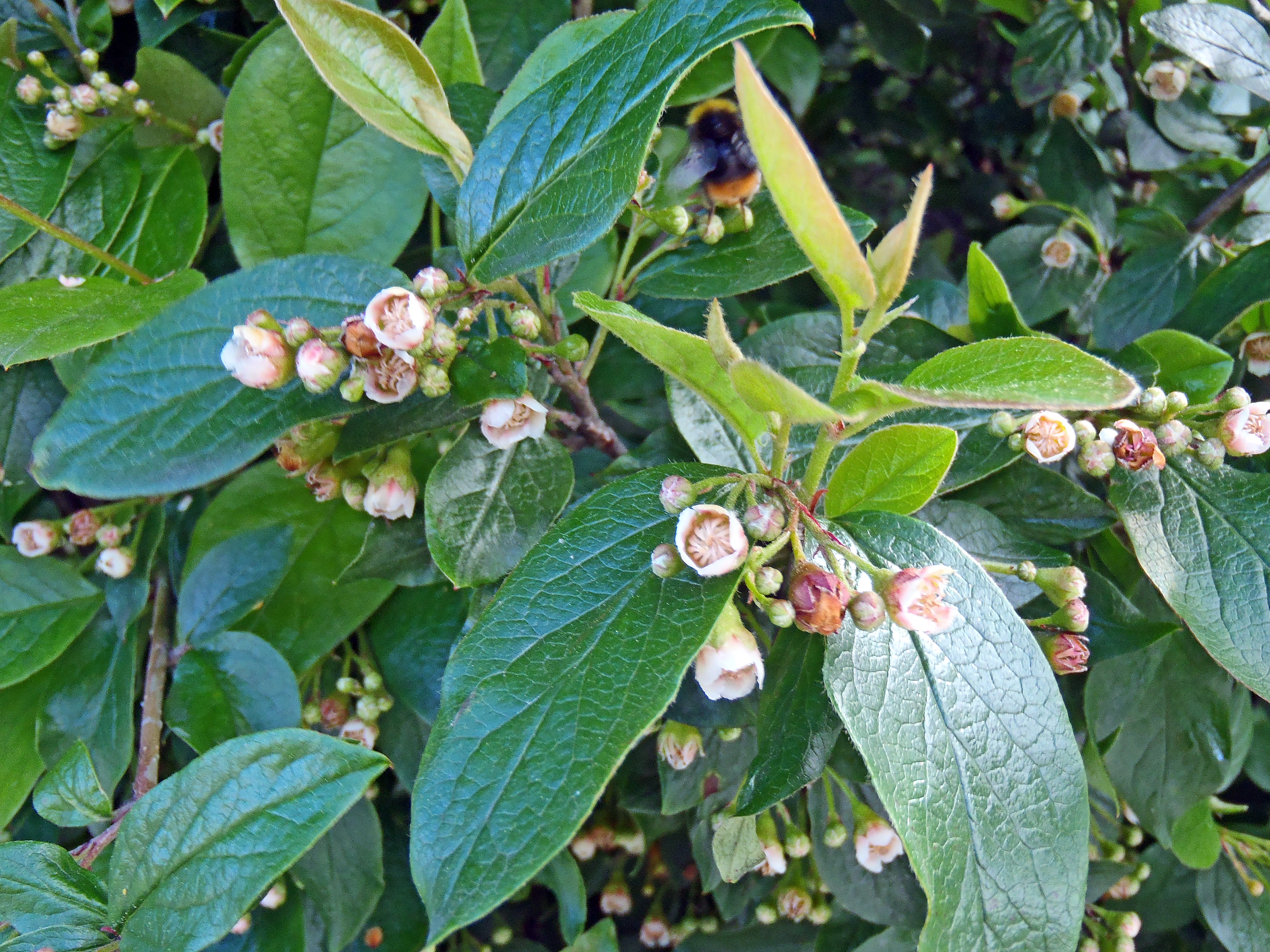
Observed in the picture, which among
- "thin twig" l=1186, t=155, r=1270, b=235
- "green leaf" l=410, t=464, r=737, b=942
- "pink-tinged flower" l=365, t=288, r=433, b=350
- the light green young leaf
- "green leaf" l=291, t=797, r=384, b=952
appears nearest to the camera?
the light green young leaf

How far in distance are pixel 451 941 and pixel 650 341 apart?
53.6 inches

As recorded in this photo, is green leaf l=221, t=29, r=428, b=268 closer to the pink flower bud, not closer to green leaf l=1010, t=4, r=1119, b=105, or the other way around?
the pink flower bud

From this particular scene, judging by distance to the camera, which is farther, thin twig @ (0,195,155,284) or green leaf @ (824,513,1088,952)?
thin twig @ (0,195,155,284)

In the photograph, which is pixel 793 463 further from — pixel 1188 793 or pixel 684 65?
pixel 1188 793

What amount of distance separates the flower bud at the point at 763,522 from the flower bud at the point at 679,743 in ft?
1.26

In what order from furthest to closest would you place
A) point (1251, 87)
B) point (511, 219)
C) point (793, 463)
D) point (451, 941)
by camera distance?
point (451, 941) → point (1251, 87) → point (793, 463) → point (511, 219)

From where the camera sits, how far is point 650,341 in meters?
0.66

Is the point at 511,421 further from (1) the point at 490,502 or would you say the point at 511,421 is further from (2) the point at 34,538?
(2) the point at 34,538

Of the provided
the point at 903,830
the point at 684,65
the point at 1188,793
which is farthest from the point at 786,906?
the point at 684,65

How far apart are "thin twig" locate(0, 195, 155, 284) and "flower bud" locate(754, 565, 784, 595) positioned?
2.71ft

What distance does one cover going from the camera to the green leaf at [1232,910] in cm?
126

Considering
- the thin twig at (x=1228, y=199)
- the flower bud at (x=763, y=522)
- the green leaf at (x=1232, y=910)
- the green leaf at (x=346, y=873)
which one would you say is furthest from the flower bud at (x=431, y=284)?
the green leaf at (x=1232, y=910)

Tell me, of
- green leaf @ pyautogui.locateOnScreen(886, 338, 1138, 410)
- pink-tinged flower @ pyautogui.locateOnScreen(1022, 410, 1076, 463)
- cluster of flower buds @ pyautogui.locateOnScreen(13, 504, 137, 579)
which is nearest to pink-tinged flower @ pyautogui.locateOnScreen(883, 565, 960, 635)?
green leaf @ pyautogui.locateOnScreen(886, 338, 1138, 410)

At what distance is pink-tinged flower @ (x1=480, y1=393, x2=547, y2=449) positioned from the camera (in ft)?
2.70
